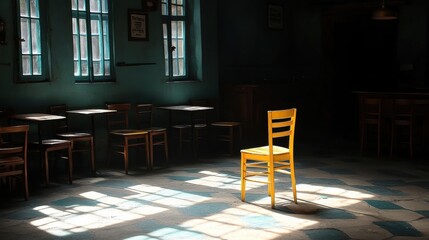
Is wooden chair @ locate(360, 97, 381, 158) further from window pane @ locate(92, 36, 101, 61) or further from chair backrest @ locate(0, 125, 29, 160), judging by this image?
chair backrest @ locate(0, 125, 29, 160)

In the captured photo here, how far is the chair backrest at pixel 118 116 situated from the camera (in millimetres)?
8008

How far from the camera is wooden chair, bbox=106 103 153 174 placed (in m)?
7.50

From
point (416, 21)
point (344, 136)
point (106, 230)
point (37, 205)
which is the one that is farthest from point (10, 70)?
point (416, 21)

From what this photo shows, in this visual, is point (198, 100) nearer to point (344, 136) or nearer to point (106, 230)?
point (344, 136)

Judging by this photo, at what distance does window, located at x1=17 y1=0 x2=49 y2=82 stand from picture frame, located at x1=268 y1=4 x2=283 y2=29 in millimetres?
5200

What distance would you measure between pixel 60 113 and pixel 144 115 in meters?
1.66

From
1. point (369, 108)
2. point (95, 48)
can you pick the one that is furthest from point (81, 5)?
point (369, 108)

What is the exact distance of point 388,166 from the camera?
7617mm

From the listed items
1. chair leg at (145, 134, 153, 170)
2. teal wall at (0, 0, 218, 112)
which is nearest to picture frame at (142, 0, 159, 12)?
→ teal wall at (0, 0, 218, 112)

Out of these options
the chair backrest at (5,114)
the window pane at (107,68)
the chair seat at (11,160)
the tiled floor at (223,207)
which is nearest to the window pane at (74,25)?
the window pane at (107,68)

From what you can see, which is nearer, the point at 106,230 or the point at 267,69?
the point at 106,230

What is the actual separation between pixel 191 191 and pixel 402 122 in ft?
12.0

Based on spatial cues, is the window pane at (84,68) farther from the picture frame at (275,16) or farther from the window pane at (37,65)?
the picture frame at (275,16)

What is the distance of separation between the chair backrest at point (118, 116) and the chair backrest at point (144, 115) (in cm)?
20
